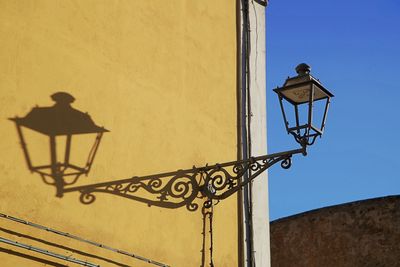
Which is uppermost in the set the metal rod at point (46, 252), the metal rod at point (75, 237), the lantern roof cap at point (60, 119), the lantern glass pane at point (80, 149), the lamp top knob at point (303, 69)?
the lamp top knob at point (303, 69)

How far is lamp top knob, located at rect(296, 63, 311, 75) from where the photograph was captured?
18.6 ft

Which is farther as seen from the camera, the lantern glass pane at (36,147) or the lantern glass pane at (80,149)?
the lantern glass pane at (80,149)

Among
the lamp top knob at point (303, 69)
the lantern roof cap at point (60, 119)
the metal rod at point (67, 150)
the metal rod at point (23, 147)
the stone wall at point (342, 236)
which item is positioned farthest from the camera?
the stone wall at point (342, 236)

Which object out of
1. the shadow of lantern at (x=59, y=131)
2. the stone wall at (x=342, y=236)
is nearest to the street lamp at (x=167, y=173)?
the shadow of lantern at (x=59, y=131)

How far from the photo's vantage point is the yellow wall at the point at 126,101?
4.93 meters

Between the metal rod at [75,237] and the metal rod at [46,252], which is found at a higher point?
the metal rod at [75,237]

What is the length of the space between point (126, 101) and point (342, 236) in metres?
9.47

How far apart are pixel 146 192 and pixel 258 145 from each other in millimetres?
1800

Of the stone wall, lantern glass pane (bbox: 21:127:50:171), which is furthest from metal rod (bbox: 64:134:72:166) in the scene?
the stone wall

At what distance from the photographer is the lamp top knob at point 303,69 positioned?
5.67 metres

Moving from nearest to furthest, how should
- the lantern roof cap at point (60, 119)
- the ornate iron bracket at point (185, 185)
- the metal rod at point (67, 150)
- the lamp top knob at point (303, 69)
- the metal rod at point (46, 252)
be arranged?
1. the metal rod at point (46, 252)
2. the lantern roof cap at point (60, 119)
3. the metal rod at point (67, 150)
4. the ornate iron bracket at point (185, 185)
5. the lamp top knob at point (303, 69)

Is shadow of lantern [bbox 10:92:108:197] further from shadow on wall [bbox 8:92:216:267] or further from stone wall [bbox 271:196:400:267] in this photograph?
stone wall [bbox 271:196:400:267]

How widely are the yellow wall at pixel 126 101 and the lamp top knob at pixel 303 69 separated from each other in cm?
121

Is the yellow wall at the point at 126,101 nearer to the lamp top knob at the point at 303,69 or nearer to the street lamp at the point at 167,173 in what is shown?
the street lamp at the point at 167,173
